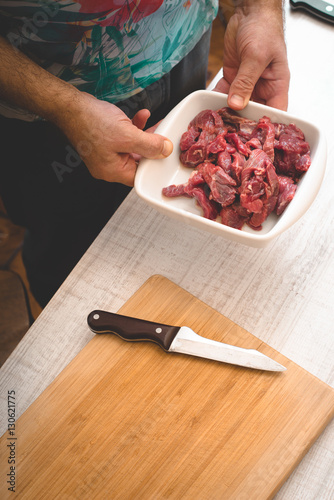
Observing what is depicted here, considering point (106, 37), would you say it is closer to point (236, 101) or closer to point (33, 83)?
point (33, 83)

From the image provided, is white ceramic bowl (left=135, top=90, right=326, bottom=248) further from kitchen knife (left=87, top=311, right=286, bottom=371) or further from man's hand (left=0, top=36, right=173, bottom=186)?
kitchen knife (left=87, top=311, right=286, bottom=371)

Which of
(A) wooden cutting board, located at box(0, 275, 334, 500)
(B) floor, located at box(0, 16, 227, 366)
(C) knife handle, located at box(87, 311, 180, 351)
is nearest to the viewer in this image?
(A) wooden cutting board, located at box(0, 275, 334, 500)

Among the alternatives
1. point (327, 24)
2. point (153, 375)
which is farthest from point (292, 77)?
point (153, 375)

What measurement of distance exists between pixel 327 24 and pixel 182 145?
890 millimetres

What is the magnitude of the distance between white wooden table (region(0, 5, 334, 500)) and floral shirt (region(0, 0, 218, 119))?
427mm

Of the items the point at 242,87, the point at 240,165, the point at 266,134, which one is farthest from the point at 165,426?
the point at 242,87

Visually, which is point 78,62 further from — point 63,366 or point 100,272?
point 63,366

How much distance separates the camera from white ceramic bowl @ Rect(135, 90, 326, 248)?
119 cm

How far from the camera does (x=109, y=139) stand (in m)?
1.27

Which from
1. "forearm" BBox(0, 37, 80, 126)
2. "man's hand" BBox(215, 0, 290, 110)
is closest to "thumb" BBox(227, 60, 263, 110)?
"man's hand" BBox(215, 0, 290, 110)

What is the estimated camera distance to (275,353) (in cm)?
119

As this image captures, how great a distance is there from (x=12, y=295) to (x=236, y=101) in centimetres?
160

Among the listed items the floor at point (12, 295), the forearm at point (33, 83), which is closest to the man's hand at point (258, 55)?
the forearm at point (33, 83)

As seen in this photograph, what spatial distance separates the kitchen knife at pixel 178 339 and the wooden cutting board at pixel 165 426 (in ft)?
0.10
